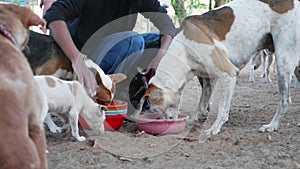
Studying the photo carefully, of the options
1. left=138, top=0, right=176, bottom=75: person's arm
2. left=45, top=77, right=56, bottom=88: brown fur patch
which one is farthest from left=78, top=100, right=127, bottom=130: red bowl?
left=138, top=0, right=176, bottom=75: person's arm

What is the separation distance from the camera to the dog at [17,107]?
2.40 m

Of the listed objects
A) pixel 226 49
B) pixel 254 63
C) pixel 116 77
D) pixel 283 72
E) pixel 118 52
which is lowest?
pixel 254 63

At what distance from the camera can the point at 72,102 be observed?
454 centimetres

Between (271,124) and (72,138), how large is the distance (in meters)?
1.99

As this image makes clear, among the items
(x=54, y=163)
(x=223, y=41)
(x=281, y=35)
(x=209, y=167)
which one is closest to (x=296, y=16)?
(x=281, y=35)

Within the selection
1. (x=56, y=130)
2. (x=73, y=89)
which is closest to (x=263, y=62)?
(x=56, y=130)

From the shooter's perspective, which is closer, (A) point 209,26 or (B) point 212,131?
(B) point 212,131

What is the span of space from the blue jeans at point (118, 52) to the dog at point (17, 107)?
9.17ft

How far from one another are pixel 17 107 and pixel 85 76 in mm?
2250

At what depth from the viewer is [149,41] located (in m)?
6.17

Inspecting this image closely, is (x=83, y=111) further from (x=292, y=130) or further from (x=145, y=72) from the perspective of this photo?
(x=292, y=130)

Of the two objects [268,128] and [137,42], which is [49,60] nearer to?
[137,42]

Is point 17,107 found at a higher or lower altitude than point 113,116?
higher

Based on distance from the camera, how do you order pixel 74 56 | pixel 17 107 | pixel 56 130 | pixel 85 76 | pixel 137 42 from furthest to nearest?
pixel 137 42, pixel 56 130, pixel 74 56, pixel 85 76, pixel 17 107
